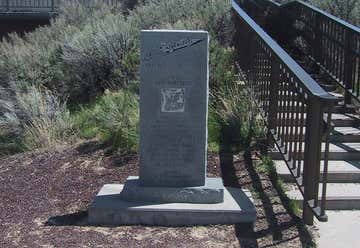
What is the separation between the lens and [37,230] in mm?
5691

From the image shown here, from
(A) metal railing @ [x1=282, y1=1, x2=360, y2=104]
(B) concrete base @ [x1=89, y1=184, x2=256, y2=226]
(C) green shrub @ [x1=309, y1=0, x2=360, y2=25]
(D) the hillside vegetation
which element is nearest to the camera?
(B) concrete base @ [x1=89, y1=184, x2=256, y2=226]

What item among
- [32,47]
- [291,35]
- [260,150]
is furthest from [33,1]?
[260,150]

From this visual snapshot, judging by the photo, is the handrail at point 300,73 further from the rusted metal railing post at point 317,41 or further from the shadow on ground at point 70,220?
the rusted metal railing post at point 317,41

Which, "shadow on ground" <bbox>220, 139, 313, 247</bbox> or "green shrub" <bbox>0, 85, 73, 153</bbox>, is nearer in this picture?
"shadow on ground" <bbox>220, 139, 313, 247</bbox>

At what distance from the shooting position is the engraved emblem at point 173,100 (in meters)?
5.93

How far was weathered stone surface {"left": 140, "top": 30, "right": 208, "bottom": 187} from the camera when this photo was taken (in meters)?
5.91

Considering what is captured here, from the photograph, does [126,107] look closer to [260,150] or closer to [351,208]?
[260,150]

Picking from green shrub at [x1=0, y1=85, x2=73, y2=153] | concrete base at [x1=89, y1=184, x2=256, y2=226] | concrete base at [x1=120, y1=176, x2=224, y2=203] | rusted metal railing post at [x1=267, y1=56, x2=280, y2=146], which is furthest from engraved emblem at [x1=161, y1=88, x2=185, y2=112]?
green shrub at [x1=0, y1=85, x2=73, y2=153]

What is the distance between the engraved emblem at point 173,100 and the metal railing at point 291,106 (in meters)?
1.03

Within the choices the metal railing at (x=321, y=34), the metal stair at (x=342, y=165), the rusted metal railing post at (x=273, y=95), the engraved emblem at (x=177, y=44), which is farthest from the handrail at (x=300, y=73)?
the metal railing at (x=321, y=34)

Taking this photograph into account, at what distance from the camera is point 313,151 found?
17.3 feet

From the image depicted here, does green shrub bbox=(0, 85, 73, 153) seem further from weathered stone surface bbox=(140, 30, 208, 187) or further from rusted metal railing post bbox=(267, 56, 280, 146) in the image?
rusted metal railing post bbox=(267, 56, 280, 146)

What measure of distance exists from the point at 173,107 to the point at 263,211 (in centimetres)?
127

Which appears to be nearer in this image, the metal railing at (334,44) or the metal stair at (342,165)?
the metal stair at (342,165)
